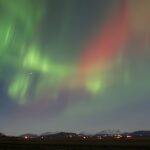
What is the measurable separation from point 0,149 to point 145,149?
86.4 ft

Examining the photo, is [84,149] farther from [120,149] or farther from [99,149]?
[120,149]

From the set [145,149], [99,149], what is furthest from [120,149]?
[145,149]

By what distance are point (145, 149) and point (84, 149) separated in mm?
12580

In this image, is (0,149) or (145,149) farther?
(0,149)

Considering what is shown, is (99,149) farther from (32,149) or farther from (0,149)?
(0,149)

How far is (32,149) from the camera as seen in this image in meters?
56.2

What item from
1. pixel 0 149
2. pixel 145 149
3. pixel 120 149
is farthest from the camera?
pixel 0 149

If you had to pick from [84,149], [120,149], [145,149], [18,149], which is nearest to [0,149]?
[18,149]

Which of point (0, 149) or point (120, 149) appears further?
point (0, 149)

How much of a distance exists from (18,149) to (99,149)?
1577 cm

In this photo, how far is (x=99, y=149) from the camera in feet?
175

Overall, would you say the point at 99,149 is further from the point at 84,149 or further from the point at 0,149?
the point at 0,149

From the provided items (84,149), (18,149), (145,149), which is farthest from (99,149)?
(18,149)

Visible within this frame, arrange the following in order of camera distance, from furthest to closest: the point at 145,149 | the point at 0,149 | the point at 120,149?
the point at 0,149 < the point at 120,149 < the point at 145,149
